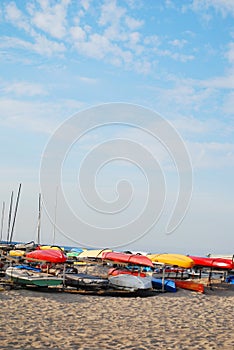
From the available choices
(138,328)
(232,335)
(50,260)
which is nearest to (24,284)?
(50,260)

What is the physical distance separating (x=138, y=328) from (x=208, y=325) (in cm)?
233

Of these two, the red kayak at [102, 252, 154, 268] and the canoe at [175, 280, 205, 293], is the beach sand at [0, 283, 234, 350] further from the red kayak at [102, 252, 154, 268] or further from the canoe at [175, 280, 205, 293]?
the red kayak at [102, 252, 154, 268]

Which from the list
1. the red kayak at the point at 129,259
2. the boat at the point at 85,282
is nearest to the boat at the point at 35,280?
the boat at the point at 85,282

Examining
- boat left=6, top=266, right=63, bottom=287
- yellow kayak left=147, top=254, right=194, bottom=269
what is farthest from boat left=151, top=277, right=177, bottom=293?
boat left=6, top=266, right=63, bottom=287

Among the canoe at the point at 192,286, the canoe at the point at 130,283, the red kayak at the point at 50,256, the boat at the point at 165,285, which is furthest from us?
the canoe at the point at 192,286

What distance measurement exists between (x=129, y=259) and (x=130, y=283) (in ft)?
11.9

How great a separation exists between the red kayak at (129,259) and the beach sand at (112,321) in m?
3.08

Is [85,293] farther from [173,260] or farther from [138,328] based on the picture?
[138,328]

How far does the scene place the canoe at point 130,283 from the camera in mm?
19703

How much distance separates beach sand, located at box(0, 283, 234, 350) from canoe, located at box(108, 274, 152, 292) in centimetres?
92

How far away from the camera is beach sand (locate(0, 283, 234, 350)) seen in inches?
392

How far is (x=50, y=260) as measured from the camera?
20750 millimetres

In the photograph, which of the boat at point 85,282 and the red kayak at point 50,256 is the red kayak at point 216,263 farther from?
the red kayak at point 50,256

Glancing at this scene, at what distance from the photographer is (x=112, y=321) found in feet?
42.1
